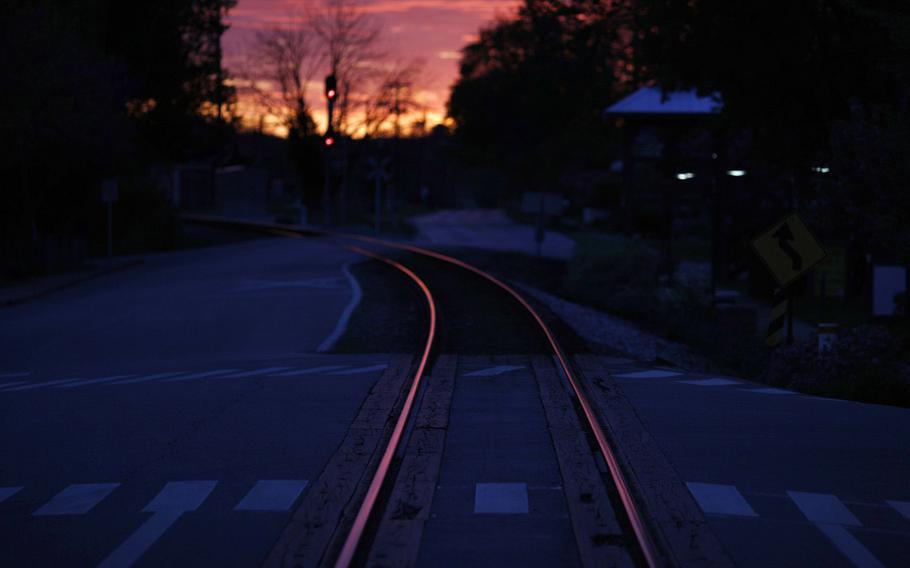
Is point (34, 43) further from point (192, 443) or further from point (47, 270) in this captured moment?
point (192, 443)

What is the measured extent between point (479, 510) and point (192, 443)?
139 inches

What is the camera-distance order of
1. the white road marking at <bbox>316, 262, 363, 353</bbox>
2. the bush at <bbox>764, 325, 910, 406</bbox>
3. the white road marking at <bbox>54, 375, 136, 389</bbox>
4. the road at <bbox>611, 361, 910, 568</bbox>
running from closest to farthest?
the road at <bbox>611, 361, 910, 568</bbox>
the bush at <bbox>764, 325, 910, 406</bbox>
the white road marking at <bbox>54, 375, 136, 389</bbox>
the white road marking at <bbox>316, 262, 363, 353</bbox>

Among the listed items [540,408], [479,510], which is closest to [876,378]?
[540,408]

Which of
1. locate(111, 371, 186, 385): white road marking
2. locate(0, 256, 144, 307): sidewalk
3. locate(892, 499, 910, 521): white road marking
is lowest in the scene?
locate(0, 256, 144, 307): sidewalk

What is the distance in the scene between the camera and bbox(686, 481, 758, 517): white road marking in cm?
778

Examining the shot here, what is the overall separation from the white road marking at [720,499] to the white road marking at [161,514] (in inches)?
141

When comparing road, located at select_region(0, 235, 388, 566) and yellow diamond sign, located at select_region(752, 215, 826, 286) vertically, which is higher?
yellow diamond sign, located at select_region(752, 215, 826, 286)

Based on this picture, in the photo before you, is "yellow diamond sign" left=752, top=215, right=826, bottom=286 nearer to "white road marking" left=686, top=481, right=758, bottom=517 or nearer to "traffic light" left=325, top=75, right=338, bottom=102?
"white road marking" left=686, top=481, right=758, bottom=517

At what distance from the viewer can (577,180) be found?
286 ft

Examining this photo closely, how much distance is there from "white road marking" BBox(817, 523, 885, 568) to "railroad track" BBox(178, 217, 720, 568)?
1126 millimetres

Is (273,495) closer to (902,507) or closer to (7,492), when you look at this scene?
(7,492)

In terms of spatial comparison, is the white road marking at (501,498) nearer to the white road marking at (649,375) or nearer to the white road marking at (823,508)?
the white road marking at (823,508)

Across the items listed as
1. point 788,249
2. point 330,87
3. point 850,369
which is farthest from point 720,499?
point 330,87

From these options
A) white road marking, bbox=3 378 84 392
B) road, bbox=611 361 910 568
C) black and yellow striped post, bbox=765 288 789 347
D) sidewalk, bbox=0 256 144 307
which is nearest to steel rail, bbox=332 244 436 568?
road, bbox=611 361 910 568
